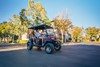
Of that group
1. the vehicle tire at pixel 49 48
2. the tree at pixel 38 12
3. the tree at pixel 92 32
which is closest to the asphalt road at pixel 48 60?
the vehicle tire at pixel 49 48

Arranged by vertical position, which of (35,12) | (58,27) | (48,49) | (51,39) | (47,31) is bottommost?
(48,49)

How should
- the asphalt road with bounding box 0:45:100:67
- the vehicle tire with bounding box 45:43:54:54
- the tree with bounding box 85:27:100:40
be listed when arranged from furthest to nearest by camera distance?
the tree with bounding box 85:27:100:40, the vehicle tire with bounding box 45:43:54:54, the asphalt road with bounding box 0:45:100:67

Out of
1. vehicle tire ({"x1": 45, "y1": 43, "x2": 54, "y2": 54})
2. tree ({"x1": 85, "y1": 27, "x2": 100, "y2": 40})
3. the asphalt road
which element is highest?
tree ({"x1": 85, "y1": 27, "x2": 100, "y2": 40})

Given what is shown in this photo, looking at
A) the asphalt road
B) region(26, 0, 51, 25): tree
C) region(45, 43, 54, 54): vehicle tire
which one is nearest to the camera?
the asphalt road

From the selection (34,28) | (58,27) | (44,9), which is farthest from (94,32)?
(34,28)

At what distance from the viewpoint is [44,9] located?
36.0 meters

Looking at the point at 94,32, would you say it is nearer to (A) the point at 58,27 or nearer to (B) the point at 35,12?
(A) the point at 58,27

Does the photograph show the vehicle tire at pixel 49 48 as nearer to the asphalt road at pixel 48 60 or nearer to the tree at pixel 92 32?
the asphalt road at pixel 48 60

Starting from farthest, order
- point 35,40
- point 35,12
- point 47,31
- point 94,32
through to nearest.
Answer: point 94,32 < point 35,12 < point 35,40 < point 47,31

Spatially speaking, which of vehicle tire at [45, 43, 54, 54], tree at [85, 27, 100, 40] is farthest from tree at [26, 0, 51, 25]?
tree at [85, 27, 100, 40]

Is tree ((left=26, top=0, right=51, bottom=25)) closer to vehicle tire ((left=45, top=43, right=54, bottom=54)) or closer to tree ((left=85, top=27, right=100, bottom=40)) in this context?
vehicle tire ((left=45, top=43, right=54, bottom=54))

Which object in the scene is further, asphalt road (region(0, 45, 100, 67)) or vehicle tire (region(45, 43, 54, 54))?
vehicle tire (region(45, 43, 54, 54))

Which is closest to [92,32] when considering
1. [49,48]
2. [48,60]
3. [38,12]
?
[38,12]

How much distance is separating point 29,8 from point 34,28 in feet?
74.2
